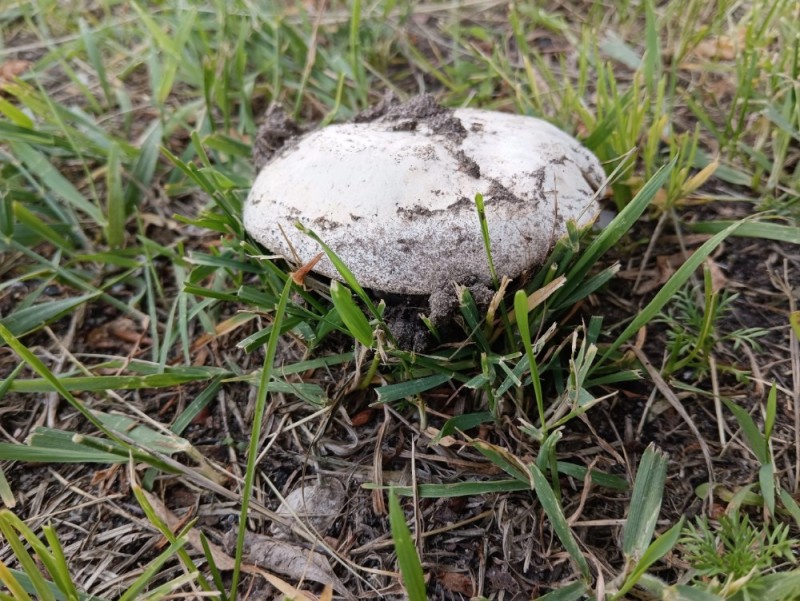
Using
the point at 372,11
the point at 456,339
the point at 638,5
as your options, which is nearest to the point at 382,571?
the point at 456,339

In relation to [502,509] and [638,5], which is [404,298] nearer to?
[502,509]

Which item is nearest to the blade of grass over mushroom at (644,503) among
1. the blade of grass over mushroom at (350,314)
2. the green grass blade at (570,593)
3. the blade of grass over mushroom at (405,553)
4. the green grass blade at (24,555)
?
the green grass blade at (570,593)

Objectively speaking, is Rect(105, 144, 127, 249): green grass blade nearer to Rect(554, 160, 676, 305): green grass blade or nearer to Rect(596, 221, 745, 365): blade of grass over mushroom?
Rect(554, 160, 676, 305): green grass blade

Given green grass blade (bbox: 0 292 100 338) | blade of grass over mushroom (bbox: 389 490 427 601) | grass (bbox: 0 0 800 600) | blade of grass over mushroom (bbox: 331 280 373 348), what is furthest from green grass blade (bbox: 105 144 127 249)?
blade of grass over mushroom (bbox: 389 490 427 601)

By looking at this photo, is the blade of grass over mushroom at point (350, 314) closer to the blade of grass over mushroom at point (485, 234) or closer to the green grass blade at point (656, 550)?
the blade of grass over mushroom at point (485, 234)

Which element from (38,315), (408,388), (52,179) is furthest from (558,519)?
(52,179)
